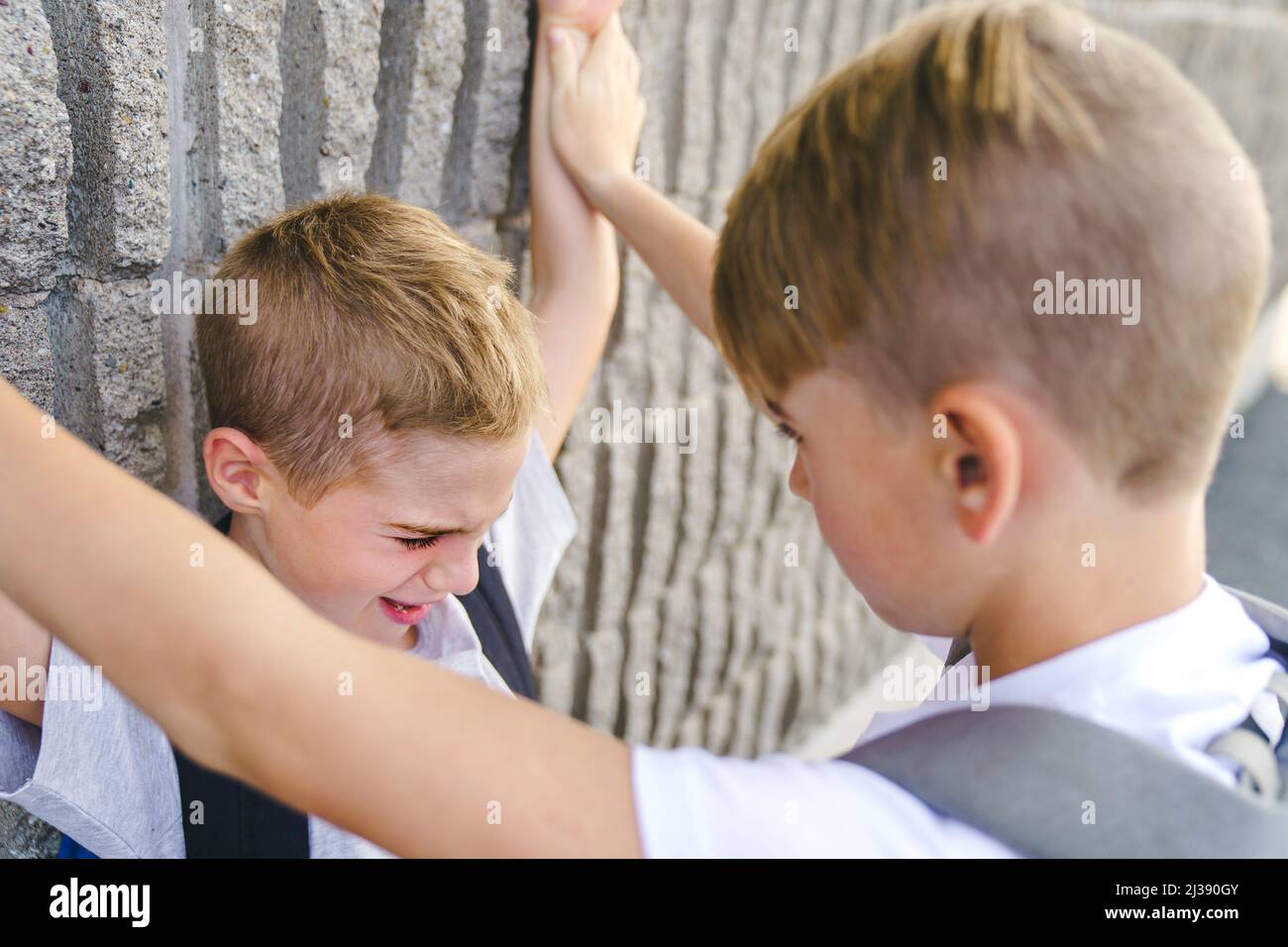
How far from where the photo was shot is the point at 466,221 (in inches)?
63.6

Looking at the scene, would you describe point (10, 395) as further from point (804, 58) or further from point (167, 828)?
point (804, 58)

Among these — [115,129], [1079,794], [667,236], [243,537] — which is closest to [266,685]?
[1079,794]

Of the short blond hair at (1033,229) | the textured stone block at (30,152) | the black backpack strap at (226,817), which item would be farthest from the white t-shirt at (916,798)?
the textured stone block at (30,152)

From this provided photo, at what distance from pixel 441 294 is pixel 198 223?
0.33m

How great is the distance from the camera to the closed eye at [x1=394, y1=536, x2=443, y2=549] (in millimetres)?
1128

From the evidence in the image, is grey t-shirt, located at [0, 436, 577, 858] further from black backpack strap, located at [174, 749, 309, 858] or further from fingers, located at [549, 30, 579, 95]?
fingers, located at [549, 30, 579, 95]

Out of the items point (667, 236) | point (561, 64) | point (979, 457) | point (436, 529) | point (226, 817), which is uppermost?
point (561, 64)

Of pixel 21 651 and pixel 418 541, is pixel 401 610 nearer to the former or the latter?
pixel 418 541

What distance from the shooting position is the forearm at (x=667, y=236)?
153 cm

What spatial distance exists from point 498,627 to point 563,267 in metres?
0.57

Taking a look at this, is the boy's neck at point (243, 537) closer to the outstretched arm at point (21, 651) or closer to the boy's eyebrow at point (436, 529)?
the boy's eyebrow at point (436, 529)

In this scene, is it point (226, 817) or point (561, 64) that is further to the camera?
point (561, 64)

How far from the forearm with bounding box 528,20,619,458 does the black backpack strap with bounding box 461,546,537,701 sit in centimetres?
26

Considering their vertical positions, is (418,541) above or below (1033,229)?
below
